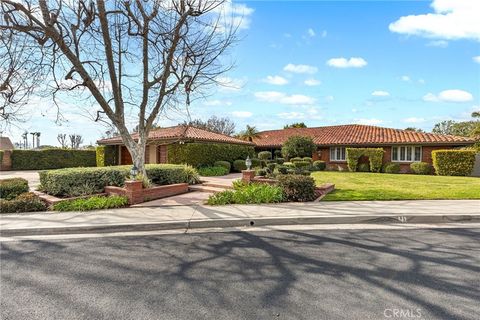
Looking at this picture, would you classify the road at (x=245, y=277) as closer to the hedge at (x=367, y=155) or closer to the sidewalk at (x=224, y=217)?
the sidewalk at (x=224, y=217)

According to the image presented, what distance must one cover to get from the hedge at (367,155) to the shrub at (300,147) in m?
3.21

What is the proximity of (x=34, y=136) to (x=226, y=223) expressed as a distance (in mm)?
70599

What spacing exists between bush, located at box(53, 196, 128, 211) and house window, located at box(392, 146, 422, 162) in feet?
71.3

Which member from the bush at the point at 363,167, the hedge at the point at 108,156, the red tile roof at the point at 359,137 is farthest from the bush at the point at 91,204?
the red tile roof at the point at 359,137

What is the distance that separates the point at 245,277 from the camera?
153 inches

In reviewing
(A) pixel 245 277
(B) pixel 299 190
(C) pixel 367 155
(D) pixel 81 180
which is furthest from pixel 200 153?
(A) pixel 245 277

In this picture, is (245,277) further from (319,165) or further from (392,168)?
(319,165)

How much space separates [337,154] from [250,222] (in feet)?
68.1

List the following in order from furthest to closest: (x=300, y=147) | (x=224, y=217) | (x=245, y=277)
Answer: (x=300, y=147)
(x=224, y=217)
(x=245, y=277)

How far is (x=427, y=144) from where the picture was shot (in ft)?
70.0

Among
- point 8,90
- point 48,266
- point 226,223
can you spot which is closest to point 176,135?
point 8,90

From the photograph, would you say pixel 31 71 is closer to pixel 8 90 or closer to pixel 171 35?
pixel 8 90

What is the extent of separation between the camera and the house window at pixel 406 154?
2206 cm

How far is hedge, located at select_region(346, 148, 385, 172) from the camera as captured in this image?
72.6 ft
